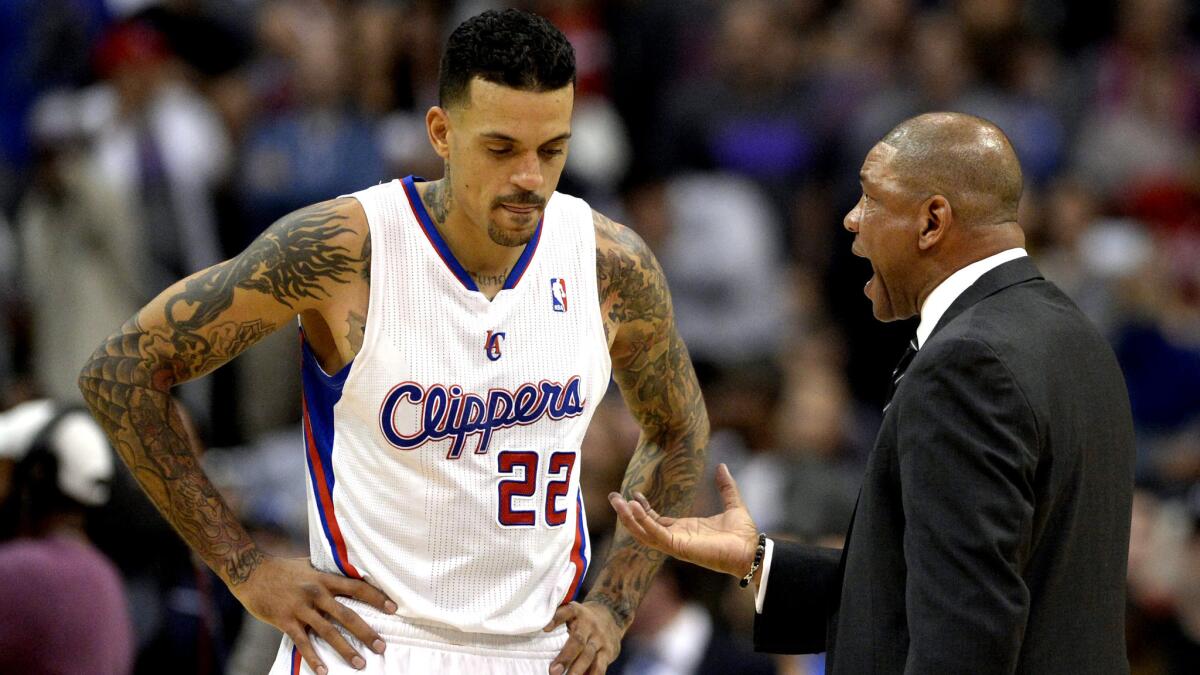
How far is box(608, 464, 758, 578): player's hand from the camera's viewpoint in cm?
447

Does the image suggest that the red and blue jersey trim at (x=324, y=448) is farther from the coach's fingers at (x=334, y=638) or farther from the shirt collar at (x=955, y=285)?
the shirt collar at (x=955, y=285)

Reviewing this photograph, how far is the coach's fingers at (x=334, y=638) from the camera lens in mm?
4457

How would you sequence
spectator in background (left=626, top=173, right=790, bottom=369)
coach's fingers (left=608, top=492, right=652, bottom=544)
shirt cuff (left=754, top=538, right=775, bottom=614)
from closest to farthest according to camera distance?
coach's fingers (left=608, top=492, right=652, bottom=544) → shirt cuff (left=754, top=538, right=775, bottom=614) → spectator in background (left=626, top=173, right=790, bottom=369)

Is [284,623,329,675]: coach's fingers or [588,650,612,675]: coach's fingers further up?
[284,623,329,675]: coach's fingers

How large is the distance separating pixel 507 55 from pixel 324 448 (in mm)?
1133

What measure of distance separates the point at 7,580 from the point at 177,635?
1.29 meters

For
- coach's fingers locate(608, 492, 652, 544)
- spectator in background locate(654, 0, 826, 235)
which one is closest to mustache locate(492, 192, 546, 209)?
coach's fingers locate(608, 492, 652, 544)

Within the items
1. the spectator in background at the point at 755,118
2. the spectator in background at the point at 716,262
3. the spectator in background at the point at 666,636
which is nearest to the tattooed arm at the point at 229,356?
the spectator in background at the point at 666,636

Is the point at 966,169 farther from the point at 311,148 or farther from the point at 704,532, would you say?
the point at 311,148

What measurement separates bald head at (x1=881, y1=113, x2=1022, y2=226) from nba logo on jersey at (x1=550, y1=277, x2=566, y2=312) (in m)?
1.00

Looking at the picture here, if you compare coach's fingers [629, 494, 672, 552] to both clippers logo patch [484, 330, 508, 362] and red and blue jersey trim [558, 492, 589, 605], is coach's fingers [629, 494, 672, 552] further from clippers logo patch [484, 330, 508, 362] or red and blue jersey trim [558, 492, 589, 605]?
clippers logo patch [484, 330, 508, 362]

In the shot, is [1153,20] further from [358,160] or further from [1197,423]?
[358,160]

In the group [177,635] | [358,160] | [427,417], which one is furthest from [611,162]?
[427,417]

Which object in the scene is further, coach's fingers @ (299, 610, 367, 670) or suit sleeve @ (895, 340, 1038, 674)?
coach's fingers @ (299, 610, 367, 670)
